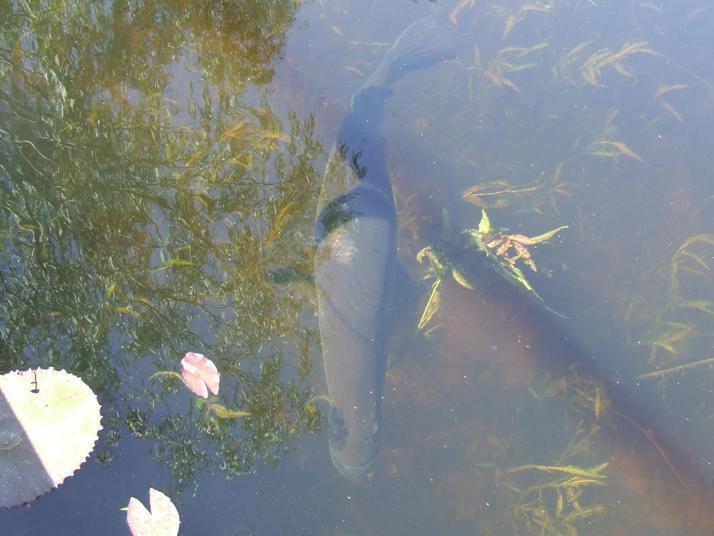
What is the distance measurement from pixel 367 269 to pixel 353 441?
1.08 meters

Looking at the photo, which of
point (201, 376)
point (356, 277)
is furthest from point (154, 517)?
point (356, 277)

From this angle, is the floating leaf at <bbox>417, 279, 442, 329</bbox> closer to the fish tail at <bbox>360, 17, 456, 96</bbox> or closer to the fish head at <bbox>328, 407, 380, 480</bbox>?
the fish head at <bbox>328, 407, 380, 480</bbox>

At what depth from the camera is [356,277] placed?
12.0 ft

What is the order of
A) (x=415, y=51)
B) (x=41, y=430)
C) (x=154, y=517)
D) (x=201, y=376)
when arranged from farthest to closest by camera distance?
(x=415, y=51) < (x=201, y=376) < (x=154, y=517) < (x=41, y=430)

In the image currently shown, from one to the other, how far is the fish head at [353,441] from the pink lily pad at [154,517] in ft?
2.84

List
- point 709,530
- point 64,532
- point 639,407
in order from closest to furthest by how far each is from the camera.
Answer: point 64,532 < point 709,530 < point 639,407

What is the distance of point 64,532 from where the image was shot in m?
2.60

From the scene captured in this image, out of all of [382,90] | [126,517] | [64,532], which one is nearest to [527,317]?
[382,90]

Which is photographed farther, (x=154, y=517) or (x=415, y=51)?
(x=415, y=51)

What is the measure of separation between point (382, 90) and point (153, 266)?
7.79ft

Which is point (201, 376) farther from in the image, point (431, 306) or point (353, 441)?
point (431, 306)

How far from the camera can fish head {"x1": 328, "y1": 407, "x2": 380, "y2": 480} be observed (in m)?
3.10

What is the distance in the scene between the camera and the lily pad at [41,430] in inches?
92.3

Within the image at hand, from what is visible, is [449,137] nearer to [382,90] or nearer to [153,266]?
[382,90]
